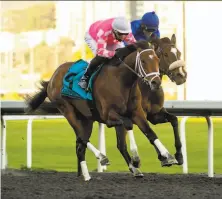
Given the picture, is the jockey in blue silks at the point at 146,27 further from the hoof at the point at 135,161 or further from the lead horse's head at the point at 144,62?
the hoof at the point at 135,161

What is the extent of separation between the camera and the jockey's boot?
20.7 ft

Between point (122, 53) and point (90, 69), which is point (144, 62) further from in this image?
point (90, 69)

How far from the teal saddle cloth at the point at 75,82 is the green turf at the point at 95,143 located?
865 mm

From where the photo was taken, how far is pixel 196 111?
6875mm

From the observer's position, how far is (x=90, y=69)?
6398mm

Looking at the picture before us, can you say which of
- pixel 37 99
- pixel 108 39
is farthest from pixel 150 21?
pixel 37 99

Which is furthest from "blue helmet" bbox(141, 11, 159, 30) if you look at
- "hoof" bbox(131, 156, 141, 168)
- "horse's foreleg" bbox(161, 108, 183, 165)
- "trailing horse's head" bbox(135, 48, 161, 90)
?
"hoof" bbox(131, 156, 141, 168)

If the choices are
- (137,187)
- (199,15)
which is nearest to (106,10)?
(199,15)

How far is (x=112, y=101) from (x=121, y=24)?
574 mm

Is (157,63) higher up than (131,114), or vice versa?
(157,63)

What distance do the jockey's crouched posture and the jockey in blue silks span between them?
5.7 inches

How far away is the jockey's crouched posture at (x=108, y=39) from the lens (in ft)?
20.3

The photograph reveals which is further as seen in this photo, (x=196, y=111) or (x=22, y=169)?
(x=22, y=169)

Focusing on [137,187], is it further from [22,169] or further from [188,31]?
[188,31]
